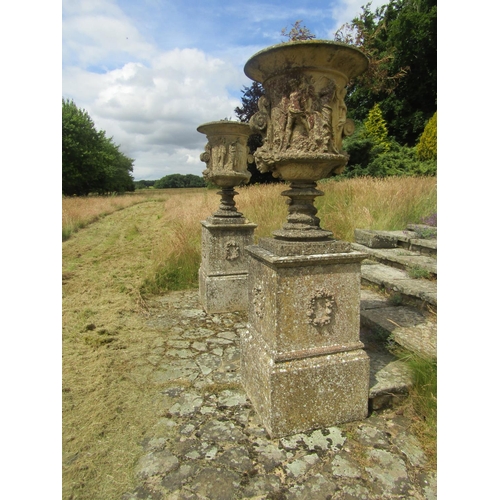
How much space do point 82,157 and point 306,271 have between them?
31045 millimetres

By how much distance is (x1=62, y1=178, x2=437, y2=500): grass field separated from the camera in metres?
2.09

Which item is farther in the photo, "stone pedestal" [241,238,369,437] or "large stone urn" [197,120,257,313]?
"large stone urn" [197,120,257,313]

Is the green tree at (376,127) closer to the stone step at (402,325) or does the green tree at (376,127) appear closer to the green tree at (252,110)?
the green tree at (252,110)

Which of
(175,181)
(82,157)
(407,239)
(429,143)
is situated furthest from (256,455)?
(175,181)

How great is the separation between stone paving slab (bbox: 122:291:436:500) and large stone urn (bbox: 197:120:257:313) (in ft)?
5.33

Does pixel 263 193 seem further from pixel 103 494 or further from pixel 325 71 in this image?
pixel 103 494

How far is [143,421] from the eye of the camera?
7.82ft

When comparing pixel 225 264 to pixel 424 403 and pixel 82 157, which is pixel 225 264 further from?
pixel 82 157

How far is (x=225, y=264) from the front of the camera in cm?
455

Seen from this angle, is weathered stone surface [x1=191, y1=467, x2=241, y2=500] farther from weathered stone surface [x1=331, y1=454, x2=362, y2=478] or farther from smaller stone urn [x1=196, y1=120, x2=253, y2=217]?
smaller stone urn [x1=196, y1=120, x2=253, y2=217]

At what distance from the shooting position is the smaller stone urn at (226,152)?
4348mm

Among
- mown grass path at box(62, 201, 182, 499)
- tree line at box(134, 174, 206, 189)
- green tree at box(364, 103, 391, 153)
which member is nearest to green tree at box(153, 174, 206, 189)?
tree line at box(134, 174, 206, 189)

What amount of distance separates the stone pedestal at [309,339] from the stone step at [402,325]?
0.62 m

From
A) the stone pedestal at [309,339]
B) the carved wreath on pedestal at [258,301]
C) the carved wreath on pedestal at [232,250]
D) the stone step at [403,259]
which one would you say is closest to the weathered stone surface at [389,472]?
the stone pedestal at [309,339]
